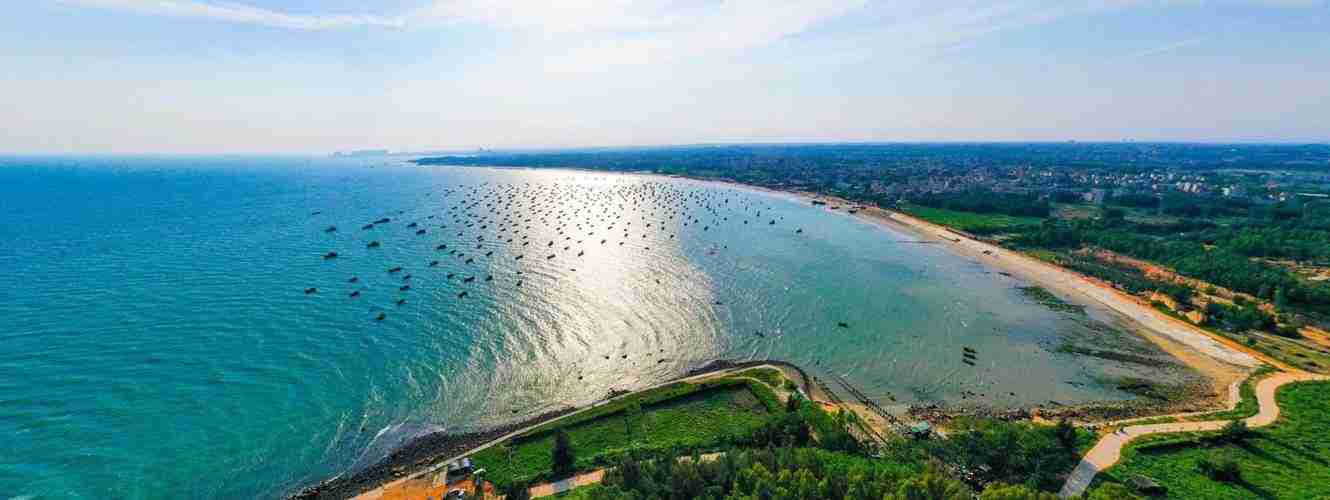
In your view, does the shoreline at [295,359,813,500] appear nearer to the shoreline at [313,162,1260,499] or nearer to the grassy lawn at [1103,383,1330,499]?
the shoreline at [313,162,1260,499]

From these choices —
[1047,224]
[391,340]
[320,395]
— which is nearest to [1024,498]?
[320,395]

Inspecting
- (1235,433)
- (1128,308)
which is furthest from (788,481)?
(1128,308)

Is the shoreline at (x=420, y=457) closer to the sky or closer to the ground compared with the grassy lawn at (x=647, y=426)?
closer to the ground

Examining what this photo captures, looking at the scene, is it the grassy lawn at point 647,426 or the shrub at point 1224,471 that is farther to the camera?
the grassy lawn at point 647,426

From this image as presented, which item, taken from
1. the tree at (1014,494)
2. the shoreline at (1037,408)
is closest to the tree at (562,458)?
the shoreline at (1037,408)

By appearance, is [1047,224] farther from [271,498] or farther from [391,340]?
[271,498]

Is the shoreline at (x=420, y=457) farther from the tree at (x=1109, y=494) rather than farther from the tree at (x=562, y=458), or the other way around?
the tree at (x=1109, y=494)

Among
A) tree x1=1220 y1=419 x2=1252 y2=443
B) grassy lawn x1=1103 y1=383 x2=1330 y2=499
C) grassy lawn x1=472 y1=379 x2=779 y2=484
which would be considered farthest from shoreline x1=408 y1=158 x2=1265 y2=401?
grassy lawn x1=472 y1=379 x2=779 y2=484

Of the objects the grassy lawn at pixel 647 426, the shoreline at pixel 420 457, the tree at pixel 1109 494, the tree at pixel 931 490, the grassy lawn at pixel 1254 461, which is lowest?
the grassy lawn at pixel 1254 461
